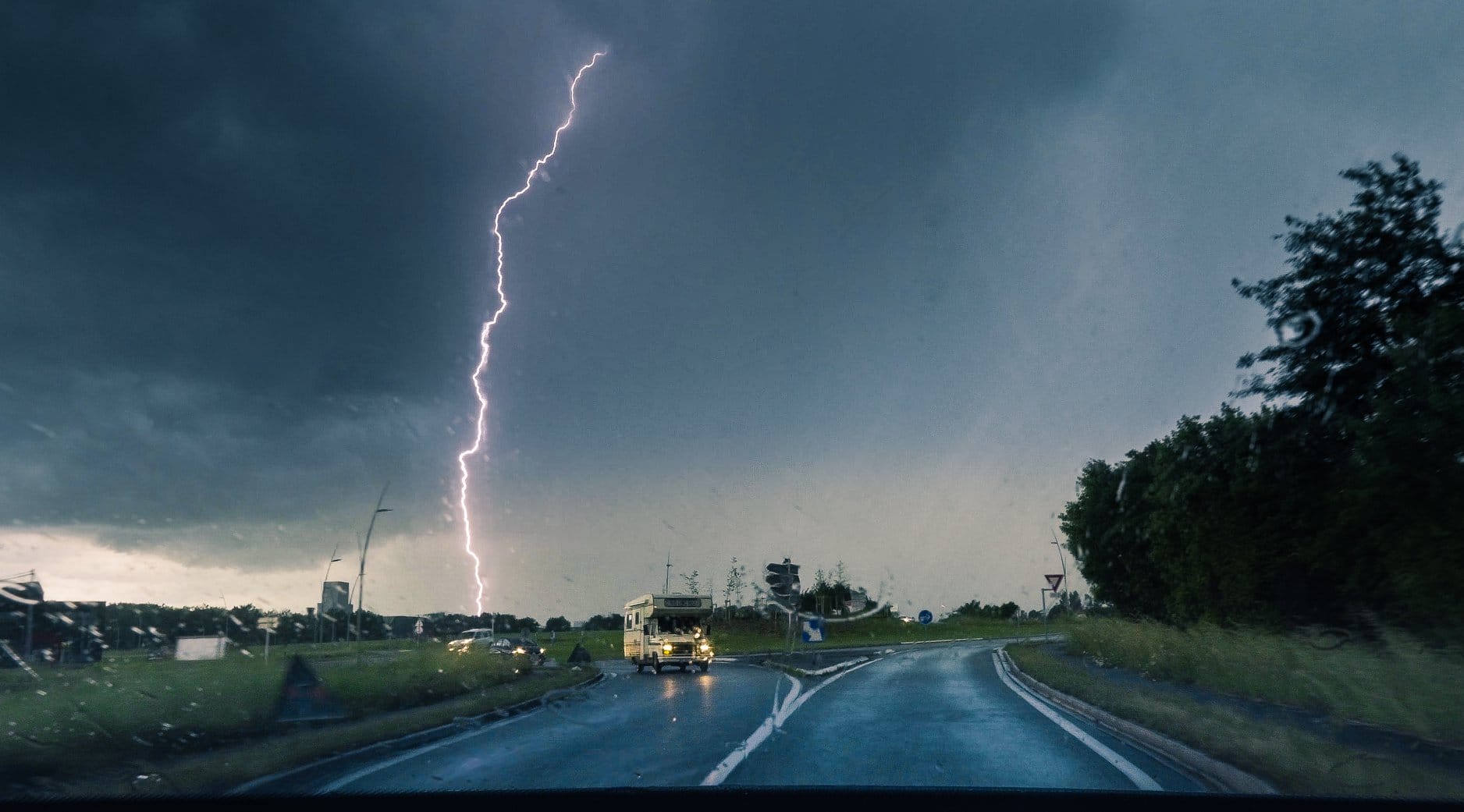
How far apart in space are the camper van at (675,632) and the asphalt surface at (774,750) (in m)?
17.1

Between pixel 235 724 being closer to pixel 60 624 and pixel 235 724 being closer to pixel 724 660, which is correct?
pixel 60 624

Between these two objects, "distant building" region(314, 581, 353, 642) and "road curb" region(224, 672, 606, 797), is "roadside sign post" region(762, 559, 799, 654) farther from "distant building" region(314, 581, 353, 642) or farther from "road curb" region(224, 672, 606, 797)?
"distant building" region(314, 581, 353, 642)

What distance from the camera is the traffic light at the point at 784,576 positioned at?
107 ft

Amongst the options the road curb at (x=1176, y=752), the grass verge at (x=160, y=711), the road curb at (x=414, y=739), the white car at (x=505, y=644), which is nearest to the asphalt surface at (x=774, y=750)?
the road curb at (x=414, y=739)

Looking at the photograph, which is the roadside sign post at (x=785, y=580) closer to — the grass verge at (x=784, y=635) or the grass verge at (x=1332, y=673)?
the grass verge at (x=784, y=635)

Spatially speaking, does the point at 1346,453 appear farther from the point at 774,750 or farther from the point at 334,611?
the point at 334,611

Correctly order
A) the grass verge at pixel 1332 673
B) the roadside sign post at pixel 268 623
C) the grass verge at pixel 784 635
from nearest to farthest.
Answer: the grass verge at pixel 1332 673
the roadside sign post at pixel 268 623
the grass verge at pixel 784 635

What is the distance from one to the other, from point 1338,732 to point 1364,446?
489 centimetres

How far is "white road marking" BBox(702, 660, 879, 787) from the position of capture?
9773 millimetres

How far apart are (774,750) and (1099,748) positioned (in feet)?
12.1

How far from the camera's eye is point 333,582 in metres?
17.5

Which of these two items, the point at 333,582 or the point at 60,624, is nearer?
the point at 60,624

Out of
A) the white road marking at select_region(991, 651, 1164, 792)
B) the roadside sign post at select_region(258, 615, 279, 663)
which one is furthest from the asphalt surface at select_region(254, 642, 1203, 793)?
the roadside sign post at select_region(258, 615, 279, 663)

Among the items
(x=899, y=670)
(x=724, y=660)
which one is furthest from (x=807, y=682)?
(x=724, y=660)
